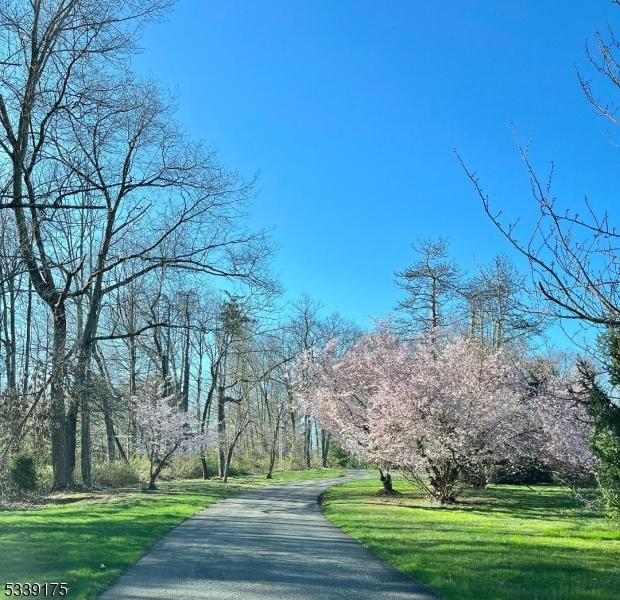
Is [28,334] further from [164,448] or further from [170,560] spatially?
[170,560]

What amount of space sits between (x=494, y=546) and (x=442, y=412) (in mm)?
8634

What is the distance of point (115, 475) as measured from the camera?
29.5 metres

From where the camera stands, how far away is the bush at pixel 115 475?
28578mm

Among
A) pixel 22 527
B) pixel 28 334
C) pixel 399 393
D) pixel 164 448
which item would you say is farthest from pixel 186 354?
pixel 22 527

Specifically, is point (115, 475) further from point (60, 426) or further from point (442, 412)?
point (442, 412)

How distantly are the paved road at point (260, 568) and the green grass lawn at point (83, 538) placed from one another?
318 mm

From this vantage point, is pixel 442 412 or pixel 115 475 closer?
pixel 442 412

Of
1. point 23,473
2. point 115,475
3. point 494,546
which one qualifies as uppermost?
point 23,473

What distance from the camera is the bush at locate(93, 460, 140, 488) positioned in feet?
93.8

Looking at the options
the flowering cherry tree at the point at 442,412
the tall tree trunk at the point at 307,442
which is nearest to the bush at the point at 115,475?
the flowering cherry tree at the point at 442,412

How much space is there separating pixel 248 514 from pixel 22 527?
5961 millimetres

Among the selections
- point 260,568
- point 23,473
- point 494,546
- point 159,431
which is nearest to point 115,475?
point 159,431

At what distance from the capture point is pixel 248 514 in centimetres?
1612

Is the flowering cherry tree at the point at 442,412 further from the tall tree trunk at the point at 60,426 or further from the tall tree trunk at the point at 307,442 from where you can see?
the tall tree trunk at the point at 307,442
